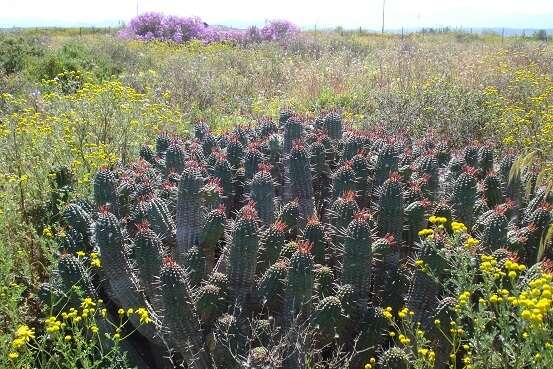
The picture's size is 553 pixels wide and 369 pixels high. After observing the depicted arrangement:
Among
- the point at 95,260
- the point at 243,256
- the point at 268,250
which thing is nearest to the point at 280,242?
the point at 268,250

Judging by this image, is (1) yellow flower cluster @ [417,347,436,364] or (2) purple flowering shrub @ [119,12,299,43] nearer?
(1) yellow flower cluster @ [417,347,436,364]

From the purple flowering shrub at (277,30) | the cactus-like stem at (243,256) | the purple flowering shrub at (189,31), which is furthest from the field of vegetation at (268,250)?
the purple flowering shrub at (277,30)

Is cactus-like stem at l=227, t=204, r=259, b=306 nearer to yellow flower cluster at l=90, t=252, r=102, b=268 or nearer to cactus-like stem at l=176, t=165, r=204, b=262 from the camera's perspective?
cactus-like stem at l=176, t=165, r=204, b=262

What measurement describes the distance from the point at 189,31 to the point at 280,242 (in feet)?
67.1

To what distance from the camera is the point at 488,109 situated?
7703 millimetres

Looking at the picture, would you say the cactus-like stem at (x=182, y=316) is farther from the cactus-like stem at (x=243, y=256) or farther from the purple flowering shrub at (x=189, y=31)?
the purple flowering shrub at (x=189, y=31)

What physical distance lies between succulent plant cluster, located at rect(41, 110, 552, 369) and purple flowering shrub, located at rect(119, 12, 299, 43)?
59.6 feet

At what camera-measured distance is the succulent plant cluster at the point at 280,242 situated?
3.03 metres

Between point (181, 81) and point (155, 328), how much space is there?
8.09 m

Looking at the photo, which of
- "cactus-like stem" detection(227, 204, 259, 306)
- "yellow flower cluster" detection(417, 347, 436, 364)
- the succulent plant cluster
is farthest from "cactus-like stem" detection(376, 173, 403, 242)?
"yellow flower cluster" detection(417, 347, 436, 364)

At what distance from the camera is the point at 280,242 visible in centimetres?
338

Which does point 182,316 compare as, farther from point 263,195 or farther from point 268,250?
point 263,195

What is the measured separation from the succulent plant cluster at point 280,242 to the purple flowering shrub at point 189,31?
1818 cm

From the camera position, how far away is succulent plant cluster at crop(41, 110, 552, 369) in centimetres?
303
